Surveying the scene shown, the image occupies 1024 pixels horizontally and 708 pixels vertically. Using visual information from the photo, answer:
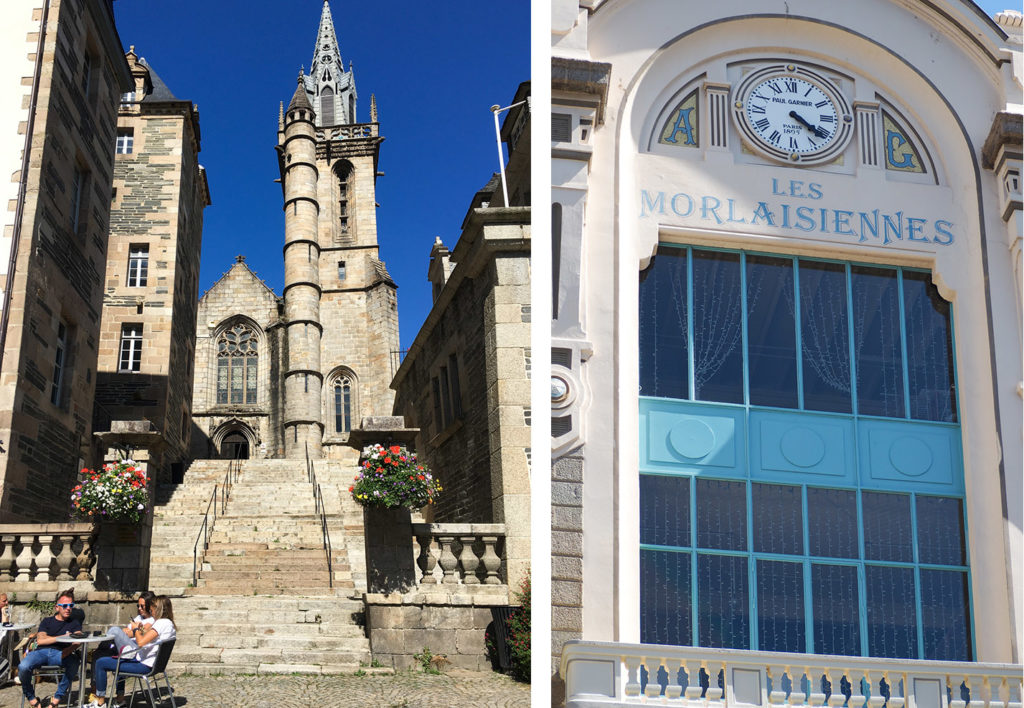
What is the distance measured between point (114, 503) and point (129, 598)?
101 cm

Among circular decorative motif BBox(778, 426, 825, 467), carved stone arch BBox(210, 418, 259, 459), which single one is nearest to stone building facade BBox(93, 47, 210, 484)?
carved stone arch BBox(210, 418, 259, 459)

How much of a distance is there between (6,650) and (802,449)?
7856 mm

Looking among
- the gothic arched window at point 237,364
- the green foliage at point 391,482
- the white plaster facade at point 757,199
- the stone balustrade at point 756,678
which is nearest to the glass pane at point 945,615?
the white plaster facade at point 757,199

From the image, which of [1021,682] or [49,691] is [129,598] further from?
[1021,682]

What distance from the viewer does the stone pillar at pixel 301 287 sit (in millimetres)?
41000

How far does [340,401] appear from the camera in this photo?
147 ft

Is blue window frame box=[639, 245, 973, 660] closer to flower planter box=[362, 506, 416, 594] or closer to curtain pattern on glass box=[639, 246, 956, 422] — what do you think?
curtain pattern on glass box=[639, 246, 956, 422]

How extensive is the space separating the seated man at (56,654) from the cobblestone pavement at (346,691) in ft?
1.06

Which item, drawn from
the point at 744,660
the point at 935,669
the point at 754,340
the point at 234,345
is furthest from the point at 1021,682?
the point at 234,345

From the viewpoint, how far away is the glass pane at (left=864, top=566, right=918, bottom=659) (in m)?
10.0

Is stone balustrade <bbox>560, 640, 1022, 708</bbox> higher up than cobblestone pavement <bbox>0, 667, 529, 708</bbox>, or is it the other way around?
stone balustrade <bbox>560, 640, 1022, 708</bbox>

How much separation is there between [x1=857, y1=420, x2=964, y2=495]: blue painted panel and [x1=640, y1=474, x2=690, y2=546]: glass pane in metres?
1.87

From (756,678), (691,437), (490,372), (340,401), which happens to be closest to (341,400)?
(340,401)

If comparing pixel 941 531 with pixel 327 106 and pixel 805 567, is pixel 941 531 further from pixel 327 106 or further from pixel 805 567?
pixel 327 106
